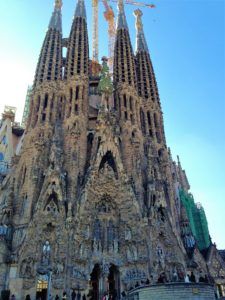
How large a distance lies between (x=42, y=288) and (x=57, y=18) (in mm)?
32840

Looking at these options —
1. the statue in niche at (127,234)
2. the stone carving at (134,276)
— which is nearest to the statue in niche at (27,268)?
the stone carving at (134,276)

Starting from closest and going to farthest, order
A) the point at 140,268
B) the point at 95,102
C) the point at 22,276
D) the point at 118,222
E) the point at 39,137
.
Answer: the point at 22,276
the point at 140,268
the point at 118,222
the point at 39,137
the point at 95,102

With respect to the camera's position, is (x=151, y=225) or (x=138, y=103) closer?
(x=151, y=225)

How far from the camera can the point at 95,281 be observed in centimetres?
2595

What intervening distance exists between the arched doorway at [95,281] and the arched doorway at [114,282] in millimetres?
1036

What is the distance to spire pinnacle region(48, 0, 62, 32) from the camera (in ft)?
132

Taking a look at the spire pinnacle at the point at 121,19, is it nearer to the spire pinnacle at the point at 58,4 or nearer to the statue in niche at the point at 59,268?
the spire pinnacle at the point at 58,4

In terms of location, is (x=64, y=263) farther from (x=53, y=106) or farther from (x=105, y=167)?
(x=53, y=106)

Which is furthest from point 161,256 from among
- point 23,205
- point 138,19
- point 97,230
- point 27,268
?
point 138,19

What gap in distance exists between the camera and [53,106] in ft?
107

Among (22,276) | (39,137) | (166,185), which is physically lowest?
(22,276)

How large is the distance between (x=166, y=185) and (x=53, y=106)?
13805mm

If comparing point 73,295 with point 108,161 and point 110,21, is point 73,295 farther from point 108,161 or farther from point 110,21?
point 110,21

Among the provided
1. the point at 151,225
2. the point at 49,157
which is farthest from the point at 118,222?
the point at 49,157
